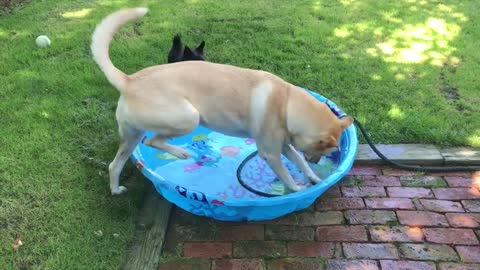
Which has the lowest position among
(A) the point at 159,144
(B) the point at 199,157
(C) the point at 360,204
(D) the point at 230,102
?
(B) the point at 199,157

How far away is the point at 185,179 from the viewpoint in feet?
14.1

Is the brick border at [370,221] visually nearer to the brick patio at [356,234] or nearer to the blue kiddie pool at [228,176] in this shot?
the brick patio at [356,234]

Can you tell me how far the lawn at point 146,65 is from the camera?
3.59 meters

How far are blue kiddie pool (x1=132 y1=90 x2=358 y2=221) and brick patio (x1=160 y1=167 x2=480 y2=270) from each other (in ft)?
0.44

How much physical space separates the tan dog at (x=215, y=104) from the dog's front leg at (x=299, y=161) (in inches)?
11.1

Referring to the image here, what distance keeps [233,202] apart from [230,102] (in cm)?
71

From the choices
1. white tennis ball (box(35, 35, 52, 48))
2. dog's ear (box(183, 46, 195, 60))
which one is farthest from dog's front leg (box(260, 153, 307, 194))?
white tennis ball (box(35, 35, 52, 48))

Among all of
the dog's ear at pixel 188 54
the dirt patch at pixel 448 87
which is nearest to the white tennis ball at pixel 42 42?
the dog's ear at pixel 188 54

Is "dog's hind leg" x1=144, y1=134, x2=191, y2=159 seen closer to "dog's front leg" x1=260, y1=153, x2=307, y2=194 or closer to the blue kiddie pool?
the blue kiddie pool

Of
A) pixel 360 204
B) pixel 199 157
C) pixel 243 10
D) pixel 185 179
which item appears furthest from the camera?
pixel 243 10

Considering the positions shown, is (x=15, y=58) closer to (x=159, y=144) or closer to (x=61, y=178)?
(x=61, y=178)

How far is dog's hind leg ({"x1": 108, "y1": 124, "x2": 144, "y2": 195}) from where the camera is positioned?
11.5 ft

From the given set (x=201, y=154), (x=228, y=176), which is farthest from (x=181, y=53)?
(x=228, y=176)

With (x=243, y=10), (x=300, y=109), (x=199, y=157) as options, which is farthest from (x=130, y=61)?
(x=300, y=109)
